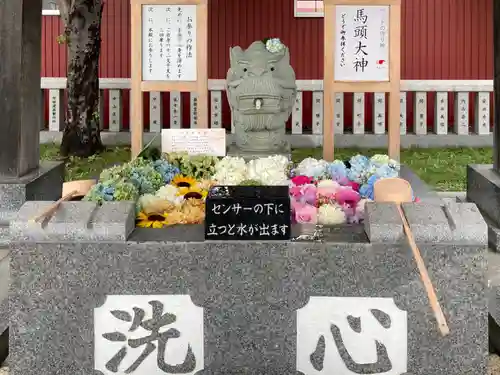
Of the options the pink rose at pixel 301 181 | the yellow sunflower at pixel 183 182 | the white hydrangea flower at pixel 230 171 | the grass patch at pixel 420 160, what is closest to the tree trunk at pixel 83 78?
the grass patch at pixel 420 160

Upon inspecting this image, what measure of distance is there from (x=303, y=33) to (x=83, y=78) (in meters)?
3.55

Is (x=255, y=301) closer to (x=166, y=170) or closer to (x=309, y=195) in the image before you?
(x=309, y=195)

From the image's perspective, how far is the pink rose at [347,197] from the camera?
2.93 meters

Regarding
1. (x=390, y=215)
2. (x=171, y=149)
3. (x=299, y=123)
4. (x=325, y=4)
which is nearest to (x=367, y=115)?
(x=299, y=123)

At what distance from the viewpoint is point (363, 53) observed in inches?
181

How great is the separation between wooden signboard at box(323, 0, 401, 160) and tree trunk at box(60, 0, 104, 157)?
142 inches

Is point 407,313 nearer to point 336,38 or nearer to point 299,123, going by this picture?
point 336,38

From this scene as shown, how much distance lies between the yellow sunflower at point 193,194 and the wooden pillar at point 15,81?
3.72ft

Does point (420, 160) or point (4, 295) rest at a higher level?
point (420, 160)

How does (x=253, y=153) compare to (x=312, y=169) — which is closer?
(x=312, y=169)

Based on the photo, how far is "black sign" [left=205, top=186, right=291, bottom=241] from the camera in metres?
2.29

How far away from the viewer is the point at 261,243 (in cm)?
227

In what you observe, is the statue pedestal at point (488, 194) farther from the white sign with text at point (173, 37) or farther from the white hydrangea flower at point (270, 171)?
the white sign with text at point (173, 37)

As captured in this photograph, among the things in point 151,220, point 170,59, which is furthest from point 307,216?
point 170,59
